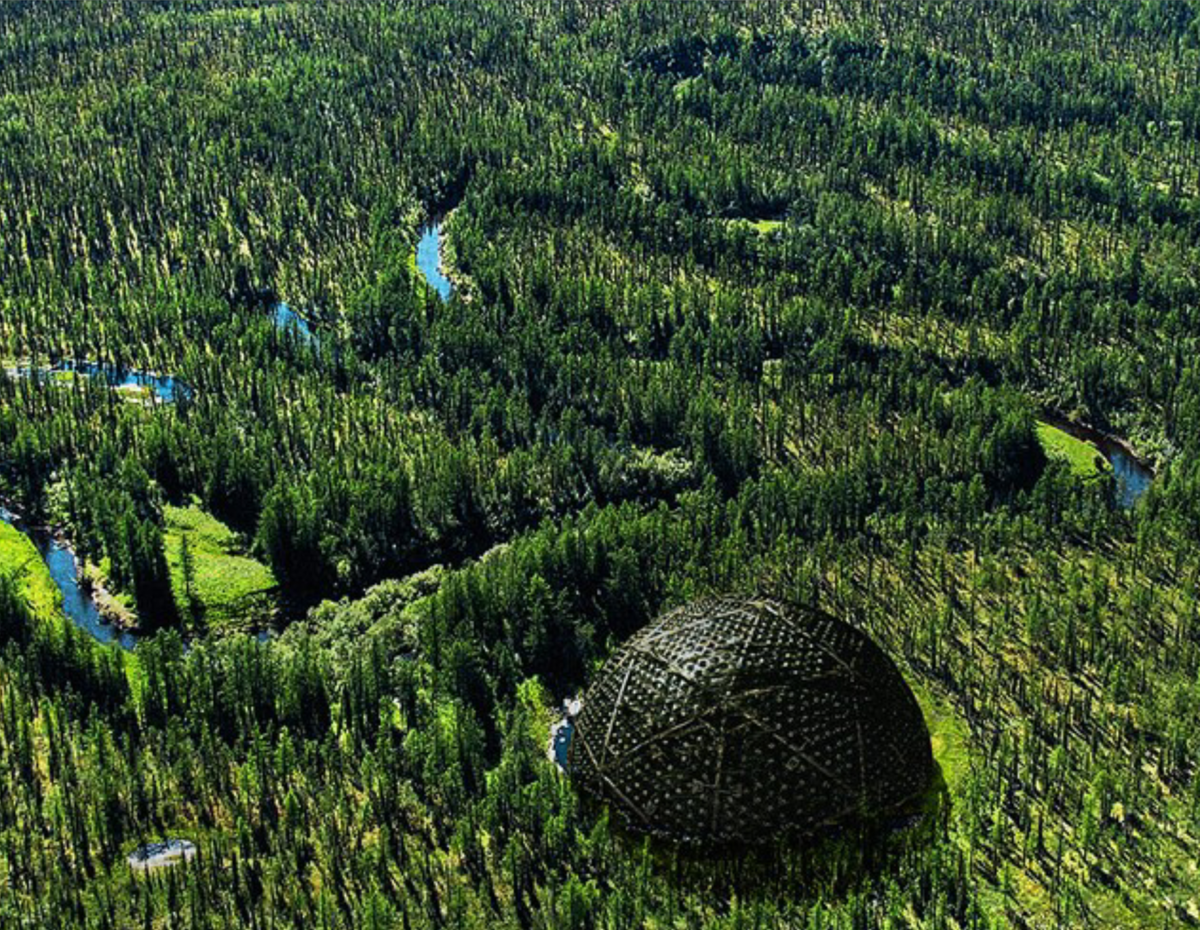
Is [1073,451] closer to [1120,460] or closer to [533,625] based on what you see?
[1120,460]

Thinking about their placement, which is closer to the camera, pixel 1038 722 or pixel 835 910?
pixel 835 910

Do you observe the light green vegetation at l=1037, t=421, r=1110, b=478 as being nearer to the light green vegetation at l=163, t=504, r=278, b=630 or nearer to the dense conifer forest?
the dense conifer forest

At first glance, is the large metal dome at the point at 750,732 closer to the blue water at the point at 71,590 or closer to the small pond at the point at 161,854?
the small pond at the point at 161,854

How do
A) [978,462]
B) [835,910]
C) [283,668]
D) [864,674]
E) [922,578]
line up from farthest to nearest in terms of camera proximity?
[978,462]
[922,578]
[283,668]
[864,674]
[835,910]

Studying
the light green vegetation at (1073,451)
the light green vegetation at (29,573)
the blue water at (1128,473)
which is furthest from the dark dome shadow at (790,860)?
the light green vegetation at (1073,451)

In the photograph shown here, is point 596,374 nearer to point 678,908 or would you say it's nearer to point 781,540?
point 781,540

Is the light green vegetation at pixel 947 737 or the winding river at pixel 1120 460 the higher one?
the light green vegetation at pixel 947 737

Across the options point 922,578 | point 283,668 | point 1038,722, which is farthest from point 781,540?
point 283,668
